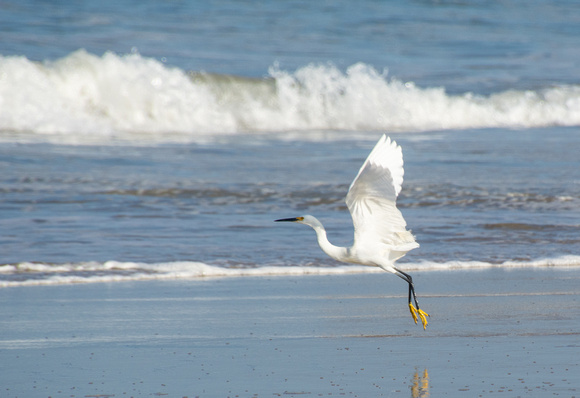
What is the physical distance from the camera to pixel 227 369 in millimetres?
3789

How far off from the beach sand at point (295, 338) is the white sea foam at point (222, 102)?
7.81 metres

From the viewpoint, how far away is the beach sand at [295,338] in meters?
3.54

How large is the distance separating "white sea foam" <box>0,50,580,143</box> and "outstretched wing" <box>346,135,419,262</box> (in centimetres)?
852

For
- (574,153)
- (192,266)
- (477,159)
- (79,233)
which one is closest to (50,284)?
(192,266)

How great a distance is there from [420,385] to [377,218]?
139cm

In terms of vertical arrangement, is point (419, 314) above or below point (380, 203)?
below

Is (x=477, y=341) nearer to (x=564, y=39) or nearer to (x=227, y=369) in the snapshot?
(x=227, y=369)

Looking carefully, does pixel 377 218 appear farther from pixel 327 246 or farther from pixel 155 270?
pixel 155 270

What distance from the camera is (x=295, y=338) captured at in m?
4.34

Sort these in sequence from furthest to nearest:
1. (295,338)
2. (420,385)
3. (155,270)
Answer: (155,270) < (295,338) < (420,385)

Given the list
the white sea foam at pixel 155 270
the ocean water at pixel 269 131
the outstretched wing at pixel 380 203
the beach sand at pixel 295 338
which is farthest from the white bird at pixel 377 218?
the ocean water at pixel 269 131

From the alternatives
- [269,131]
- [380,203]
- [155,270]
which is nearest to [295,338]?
[380,203]

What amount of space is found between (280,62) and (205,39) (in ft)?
7.12

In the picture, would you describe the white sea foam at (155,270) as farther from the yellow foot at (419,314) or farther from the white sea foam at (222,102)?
the white sea foam at (222,102)
